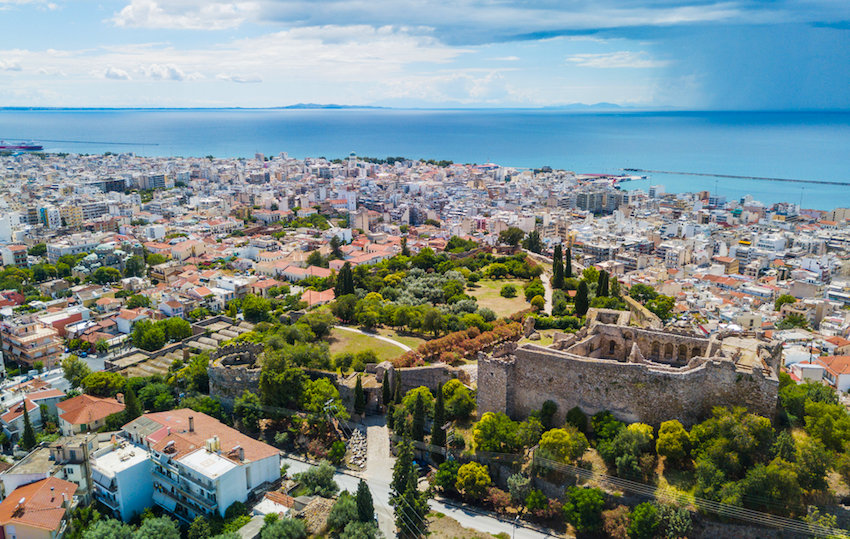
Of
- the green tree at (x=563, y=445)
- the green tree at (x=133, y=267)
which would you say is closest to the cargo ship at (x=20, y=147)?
the green tree at (x=133, y=267)

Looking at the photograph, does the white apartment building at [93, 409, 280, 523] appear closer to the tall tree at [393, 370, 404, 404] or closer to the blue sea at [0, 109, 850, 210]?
the tall tree at [393, 370, 404, 404]

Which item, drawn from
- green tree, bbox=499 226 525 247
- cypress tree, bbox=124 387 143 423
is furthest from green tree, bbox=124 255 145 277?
green tree, bbox=499 226 525 247

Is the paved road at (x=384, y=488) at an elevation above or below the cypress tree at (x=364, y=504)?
below

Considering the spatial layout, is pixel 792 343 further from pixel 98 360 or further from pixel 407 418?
pixel 98 360

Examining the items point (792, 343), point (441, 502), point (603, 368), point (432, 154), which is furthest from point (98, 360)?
point (432, 154)

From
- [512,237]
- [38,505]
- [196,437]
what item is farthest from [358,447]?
[512,237]

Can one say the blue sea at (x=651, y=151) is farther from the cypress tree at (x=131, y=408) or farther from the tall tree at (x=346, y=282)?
the cypress tree at (x=131, y=408)
